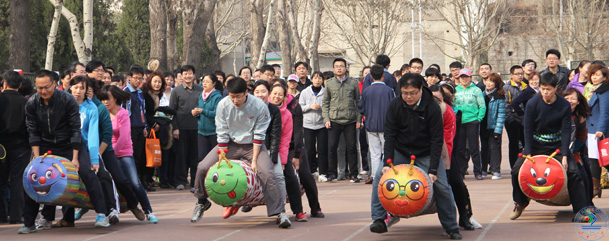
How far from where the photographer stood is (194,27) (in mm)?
22906

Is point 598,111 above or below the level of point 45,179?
above

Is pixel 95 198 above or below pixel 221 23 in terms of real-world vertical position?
below

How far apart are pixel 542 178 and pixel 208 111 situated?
625 cm

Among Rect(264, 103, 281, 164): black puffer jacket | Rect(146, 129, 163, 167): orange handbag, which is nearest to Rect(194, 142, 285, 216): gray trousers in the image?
Rect(264, 103, 281, 164): black puffer jacket

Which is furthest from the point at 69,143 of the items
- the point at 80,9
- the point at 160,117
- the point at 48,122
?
the point at 80,9

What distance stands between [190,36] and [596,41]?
38.7m

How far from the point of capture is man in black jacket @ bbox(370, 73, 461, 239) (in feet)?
29.3

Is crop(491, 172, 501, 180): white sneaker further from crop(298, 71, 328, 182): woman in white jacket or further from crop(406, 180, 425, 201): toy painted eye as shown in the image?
crop(406, 180, 425, 201): toy painted eye

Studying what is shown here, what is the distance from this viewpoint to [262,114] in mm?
10180

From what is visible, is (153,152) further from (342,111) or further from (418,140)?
(418,140)

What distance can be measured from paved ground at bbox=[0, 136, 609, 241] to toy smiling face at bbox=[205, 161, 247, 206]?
0.42 metres

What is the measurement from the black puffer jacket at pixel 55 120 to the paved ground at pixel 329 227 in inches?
41.2

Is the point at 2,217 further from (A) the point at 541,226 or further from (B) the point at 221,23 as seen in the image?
(B) the point at 221,23

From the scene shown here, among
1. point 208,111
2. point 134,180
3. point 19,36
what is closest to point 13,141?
point 134,180
